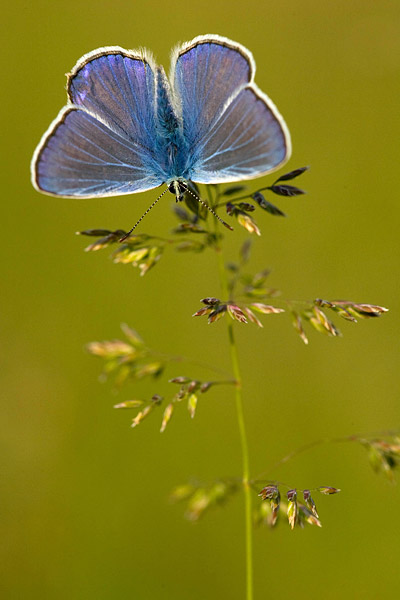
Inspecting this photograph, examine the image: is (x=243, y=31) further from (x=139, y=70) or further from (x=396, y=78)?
(x=139, y=70)

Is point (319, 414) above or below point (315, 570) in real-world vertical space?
above

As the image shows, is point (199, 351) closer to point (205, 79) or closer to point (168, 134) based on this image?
point (168, 134)

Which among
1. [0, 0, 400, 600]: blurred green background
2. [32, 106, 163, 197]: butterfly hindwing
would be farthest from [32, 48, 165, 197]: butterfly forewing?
[0, 0, 400, 600]: blurred green background

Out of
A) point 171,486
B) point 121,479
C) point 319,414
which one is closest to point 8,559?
point 121,479

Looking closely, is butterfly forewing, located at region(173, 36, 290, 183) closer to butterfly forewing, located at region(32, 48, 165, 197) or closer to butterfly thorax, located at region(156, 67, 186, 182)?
butterfly thorax, located at region(156, 67, 186, 182)

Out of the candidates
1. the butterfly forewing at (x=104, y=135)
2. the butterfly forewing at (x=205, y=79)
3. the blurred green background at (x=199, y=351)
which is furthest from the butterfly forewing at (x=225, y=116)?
the blurred green background at (x=199, y=351)

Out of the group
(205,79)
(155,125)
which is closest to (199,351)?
(155,125)
